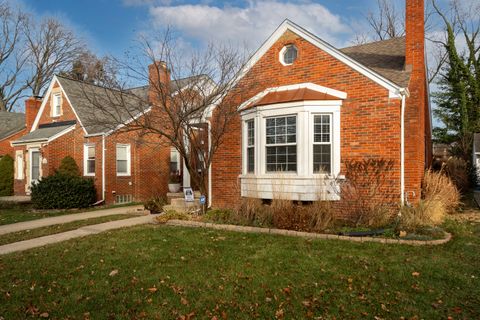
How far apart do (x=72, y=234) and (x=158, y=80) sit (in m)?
4.74

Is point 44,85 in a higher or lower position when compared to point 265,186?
higher

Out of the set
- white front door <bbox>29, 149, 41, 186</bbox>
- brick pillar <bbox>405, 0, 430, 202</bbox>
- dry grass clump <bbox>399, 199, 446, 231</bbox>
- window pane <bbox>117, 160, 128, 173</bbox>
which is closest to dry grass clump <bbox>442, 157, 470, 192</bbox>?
brick pillar <bbox>405, 0, 430, 202</bbox>

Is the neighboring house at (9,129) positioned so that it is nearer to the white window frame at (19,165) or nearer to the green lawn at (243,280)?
the white window frame at (19,165)

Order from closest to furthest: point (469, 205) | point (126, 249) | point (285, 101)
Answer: point (126, 249) < point (285, 101) < point (469, 205)

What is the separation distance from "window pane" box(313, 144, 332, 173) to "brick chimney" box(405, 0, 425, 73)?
351cm

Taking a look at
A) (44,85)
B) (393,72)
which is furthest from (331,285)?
(44,85)

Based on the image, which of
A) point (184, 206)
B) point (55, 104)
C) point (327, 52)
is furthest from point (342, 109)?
point (55, 104)

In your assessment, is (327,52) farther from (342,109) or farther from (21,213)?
(21,213)

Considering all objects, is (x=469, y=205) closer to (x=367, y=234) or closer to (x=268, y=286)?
(x=367, y=234)

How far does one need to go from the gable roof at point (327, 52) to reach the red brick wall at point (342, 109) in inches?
4.6

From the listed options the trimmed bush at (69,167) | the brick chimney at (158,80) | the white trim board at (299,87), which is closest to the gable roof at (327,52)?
the white trim board at (299,87)

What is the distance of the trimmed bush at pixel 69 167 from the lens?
16828mm

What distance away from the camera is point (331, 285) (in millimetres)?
4969

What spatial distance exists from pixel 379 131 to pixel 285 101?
2.73 m
